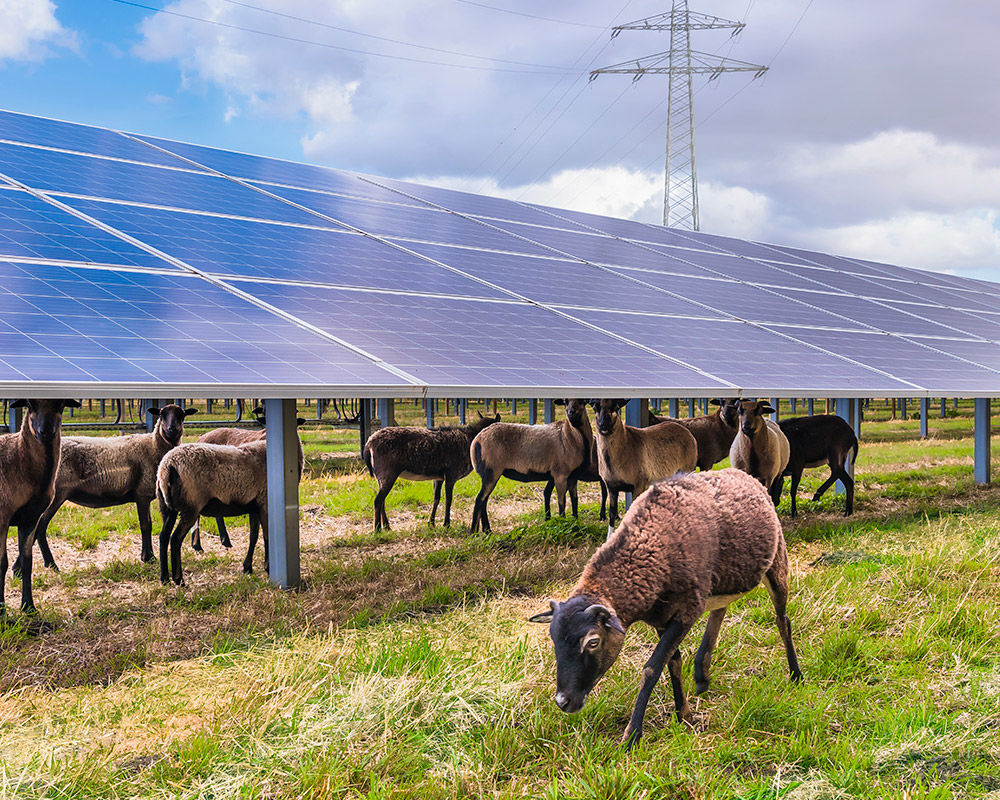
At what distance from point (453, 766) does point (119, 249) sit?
21.2 feet

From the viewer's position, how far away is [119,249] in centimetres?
865

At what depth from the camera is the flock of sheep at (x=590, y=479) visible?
15.2ft

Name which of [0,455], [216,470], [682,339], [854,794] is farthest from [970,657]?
[0,455]

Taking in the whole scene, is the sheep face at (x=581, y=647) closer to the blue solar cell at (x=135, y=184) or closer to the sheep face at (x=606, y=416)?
the sheep face at (x=606, y=416)

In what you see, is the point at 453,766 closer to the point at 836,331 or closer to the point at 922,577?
the point at 922,577

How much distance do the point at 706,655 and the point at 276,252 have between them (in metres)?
6.98

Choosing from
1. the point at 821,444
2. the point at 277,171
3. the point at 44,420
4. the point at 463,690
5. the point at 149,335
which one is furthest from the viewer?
the point at 277,171

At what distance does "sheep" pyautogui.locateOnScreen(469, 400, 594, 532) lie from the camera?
13.2 meters

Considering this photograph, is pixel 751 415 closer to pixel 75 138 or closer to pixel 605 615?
pixel 605 615

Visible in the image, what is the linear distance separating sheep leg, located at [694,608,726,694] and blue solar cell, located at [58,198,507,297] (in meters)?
5.64

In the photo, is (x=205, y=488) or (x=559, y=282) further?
(x=559, y=282)

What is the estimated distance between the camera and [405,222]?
14.2 meters

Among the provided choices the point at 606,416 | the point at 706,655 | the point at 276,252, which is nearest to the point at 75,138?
the point at 276,252

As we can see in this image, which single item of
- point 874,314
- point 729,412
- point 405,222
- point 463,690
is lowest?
point 463,690
